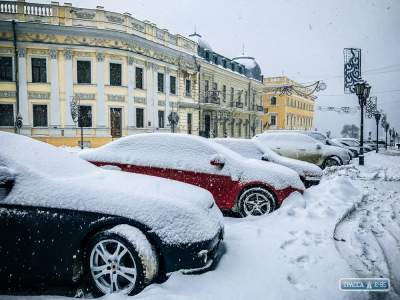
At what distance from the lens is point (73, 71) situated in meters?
22.8

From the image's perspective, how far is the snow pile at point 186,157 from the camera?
17.0 ft

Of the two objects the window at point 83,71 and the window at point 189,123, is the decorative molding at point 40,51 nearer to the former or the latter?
the window at point 83,71

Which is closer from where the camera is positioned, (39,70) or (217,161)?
(217,161)

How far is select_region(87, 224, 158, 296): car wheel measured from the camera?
2.59 m

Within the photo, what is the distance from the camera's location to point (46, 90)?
2230 centimetres

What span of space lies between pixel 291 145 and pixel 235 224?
759cm

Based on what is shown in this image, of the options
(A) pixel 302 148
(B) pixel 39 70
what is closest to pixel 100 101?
(B) pixel 39 70

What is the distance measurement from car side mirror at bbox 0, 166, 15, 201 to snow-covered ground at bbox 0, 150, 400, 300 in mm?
868

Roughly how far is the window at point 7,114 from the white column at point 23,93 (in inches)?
24.5

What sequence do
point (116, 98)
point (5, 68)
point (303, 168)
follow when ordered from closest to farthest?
1. point (303, 168)
2. point (5, 68)
3. point (116, 98)

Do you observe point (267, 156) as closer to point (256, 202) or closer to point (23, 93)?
point (256, 202)

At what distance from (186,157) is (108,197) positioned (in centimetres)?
267

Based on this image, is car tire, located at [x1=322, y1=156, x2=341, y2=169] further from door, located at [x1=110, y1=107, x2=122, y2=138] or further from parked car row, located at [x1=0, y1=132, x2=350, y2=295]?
door, located at [x1=110, y1=107, x2=122, y2=138]

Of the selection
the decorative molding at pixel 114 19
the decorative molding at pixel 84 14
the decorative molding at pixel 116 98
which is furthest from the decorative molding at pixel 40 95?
the decorative molding at pixel 114 19
